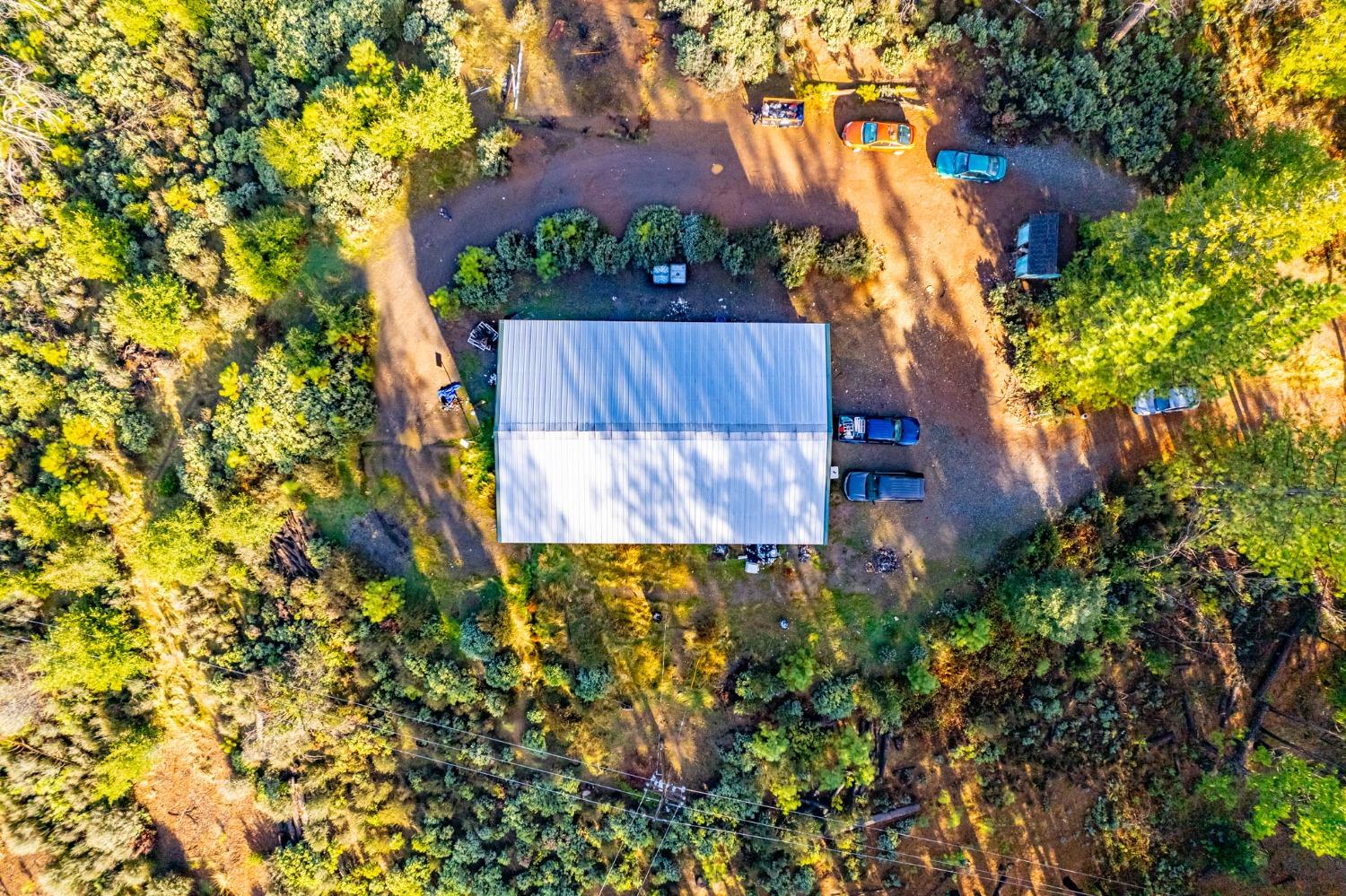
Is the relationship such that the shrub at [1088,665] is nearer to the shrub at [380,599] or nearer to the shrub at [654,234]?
the shrub at [654,234]

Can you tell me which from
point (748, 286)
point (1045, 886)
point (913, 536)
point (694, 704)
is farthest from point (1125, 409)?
point (694, 704)

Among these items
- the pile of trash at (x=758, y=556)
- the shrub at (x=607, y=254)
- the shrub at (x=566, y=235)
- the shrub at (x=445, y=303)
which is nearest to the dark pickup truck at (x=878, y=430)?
the pile of trash at (x=758, y=556)

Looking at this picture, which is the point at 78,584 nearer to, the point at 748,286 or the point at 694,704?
the point at 694,704

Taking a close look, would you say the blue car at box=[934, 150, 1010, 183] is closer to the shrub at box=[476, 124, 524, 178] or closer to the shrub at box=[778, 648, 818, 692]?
the shrub at box=[476, 124, 524, 178]

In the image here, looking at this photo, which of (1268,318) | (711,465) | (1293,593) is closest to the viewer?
(1268,318)

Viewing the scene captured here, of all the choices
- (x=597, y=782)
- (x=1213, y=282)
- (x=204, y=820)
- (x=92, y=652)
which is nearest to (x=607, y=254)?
(x=1213, y=282)

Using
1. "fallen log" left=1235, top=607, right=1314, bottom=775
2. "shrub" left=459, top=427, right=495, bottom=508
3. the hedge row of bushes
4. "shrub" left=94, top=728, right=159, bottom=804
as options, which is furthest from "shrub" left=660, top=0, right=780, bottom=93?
"shrub" left=94, top=728, right=159, bottom=804

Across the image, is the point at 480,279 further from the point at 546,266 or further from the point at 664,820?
the point at 664,820
